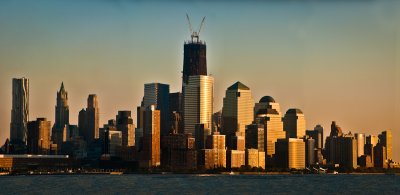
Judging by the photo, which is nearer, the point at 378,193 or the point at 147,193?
the point at 147,193

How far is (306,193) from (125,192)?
21.5 meters

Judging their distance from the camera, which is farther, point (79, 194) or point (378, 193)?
point (378, 193)

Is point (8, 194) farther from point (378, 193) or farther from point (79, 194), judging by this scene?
point (378, 193)

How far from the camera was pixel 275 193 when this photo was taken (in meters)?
103

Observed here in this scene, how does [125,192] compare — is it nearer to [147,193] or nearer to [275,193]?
[147,193]

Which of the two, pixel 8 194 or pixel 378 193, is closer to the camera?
pixel 8 194

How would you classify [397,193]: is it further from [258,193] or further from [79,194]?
[79,194]

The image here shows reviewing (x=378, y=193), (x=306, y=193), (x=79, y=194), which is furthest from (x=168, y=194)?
(x=378, y=193)

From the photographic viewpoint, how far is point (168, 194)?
98.1m

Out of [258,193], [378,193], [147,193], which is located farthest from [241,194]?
[378,193]

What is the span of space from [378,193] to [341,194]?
6.03m

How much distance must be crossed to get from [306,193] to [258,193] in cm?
574

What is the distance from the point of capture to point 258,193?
102688 mm

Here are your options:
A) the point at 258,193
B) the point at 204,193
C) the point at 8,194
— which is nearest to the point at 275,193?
the point at 258,193
